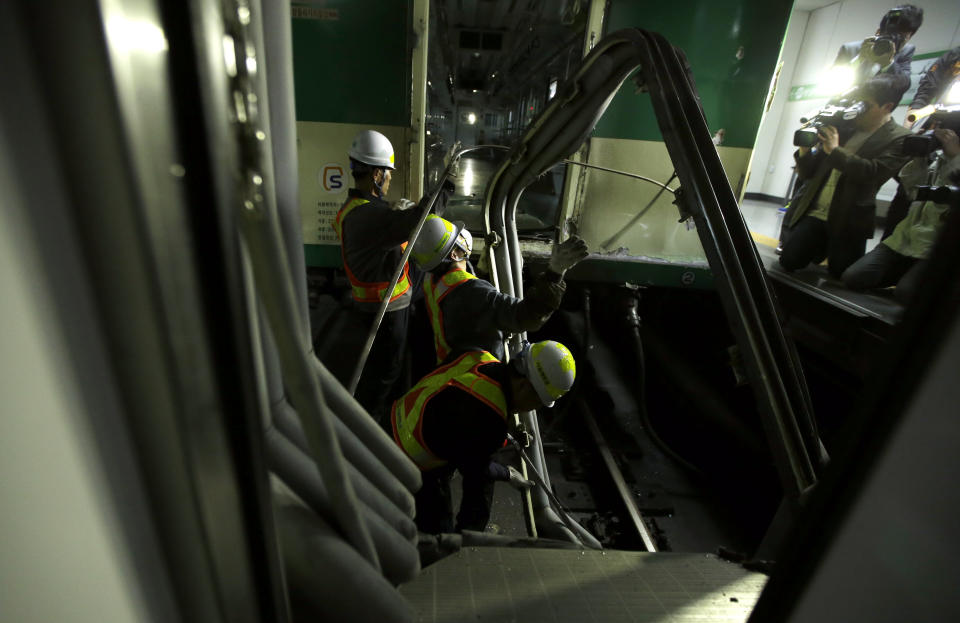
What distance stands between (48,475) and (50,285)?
129mm

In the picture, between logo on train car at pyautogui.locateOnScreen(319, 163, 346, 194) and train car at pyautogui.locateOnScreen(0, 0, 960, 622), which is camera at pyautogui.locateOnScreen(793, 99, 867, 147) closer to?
train car at pyautogui.locateOnScreen(0, 0, 960, 622)

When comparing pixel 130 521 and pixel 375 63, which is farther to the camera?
pixel 375 63

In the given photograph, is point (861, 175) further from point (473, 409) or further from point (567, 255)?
point (473, 409)

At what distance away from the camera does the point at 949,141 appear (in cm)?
289

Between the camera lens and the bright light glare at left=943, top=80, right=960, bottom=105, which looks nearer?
the camera lens

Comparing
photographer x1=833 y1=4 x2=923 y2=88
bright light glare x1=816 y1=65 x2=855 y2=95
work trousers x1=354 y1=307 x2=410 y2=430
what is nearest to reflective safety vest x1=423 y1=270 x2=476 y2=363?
work trousers x1=354 y1=307 x2=410 y2=430

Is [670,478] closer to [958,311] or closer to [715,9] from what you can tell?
[958,311]

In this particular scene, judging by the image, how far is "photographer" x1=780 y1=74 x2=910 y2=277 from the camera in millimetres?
3217

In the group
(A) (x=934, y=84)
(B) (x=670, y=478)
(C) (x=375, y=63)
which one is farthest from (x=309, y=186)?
(A) (x=934, y=84)

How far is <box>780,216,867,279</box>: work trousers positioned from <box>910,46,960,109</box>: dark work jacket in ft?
5.46

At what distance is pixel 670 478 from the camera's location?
3.26 metres

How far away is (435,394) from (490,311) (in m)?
0.55

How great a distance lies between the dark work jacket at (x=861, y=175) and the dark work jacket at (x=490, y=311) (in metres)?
2.81

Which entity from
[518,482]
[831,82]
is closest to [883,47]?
[518,482]
